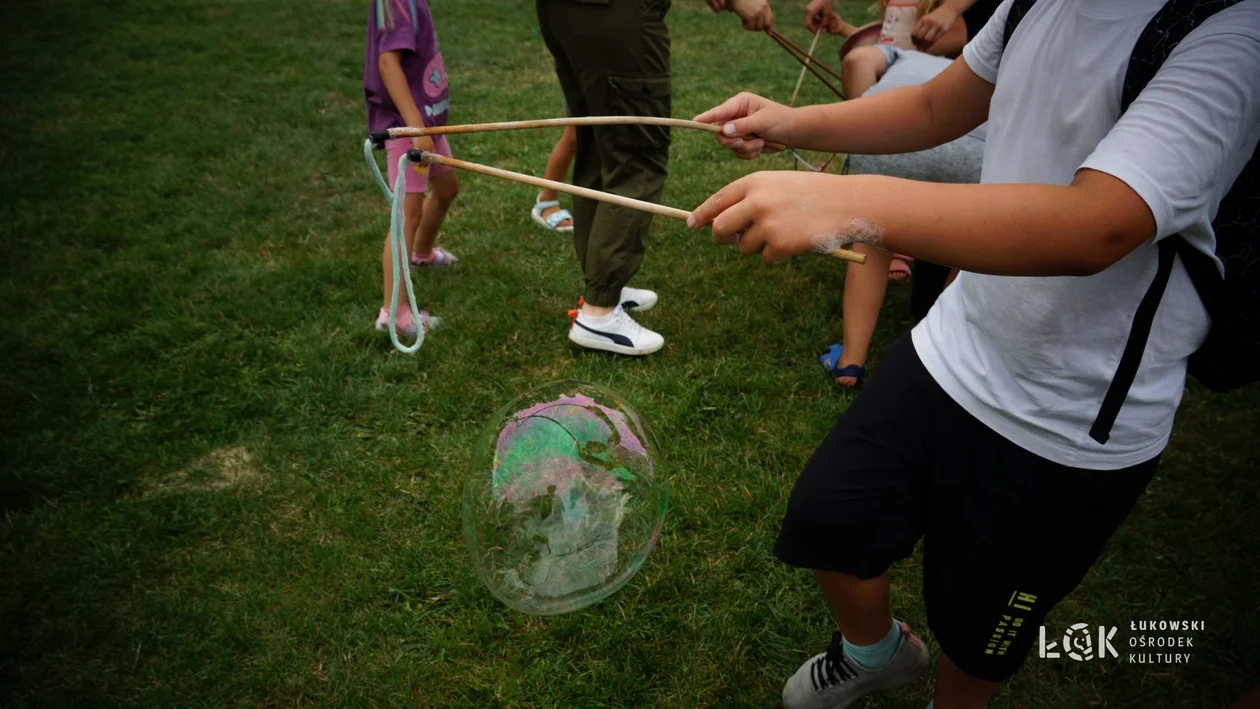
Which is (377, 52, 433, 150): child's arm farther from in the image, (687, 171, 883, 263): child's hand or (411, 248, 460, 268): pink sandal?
(687, 171, 883, 263): child's hand

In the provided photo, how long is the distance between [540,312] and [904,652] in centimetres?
239

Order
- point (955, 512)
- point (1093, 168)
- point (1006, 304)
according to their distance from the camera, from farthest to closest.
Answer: point (955, 512) < point (1006, 304) < point (1093, 168)

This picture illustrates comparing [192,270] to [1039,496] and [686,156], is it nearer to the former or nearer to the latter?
[686,156]

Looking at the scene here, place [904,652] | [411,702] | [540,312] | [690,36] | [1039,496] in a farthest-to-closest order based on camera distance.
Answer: [690,36] < [540,312] < [411,702] < [904,652] < [1039,496]

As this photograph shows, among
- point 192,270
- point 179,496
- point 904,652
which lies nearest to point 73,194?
point 192,270

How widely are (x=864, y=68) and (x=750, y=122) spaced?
6.14ft

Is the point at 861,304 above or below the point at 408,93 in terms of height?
below

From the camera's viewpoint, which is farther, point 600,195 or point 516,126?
point 516,126

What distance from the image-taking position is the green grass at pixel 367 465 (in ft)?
7.46

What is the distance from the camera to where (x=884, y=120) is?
1.67m

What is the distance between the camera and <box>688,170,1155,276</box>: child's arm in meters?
0.99

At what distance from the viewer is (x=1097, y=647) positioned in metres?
2.31

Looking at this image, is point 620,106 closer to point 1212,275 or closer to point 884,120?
point 884,120

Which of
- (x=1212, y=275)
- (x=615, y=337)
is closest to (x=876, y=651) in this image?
(x=1212, y=275)
